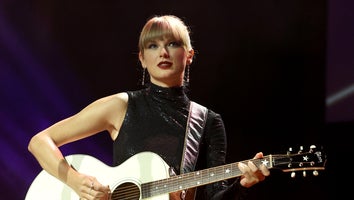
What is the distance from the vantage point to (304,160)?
220 cm

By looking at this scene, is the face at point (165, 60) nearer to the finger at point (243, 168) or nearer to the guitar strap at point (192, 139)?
the guitar strap at point (192, 139)

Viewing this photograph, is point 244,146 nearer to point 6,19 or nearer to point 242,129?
point 242,129

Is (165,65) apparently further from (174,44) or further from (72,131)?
(72,131)

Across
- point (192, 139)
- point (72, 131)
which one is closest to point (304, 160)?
point (192, 139)

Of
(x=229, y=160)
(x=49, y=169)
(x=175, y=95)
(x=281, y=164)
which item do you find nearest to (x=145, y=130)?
(x=175, y=95)

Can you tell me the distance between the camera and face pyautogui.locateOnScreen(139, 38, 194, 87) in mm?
2789

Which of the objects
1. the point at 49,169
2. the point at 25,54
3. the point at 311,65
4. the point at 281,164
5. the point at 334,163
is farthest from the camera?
the point at 25,54

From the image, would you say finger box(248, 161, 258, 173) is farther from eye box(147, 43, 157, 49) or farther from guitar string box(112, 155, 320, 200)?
eye box(147, 43, 157, 49)

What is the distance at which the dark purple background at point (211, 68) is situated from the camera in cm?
361

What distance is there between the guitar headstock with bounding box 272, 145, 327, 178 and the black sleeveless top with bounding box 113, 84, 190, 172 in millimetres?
630

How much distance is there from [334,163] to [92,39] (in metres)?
1.87

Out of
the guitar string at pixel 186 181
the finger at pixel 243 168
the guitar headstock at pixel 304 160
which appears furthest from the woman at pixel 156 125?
the guitar headstock at pixel 304 160

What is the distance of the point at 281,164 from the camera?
2.25 meters

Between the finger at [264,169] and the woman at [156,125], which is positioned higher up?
the woman at [156,125]
